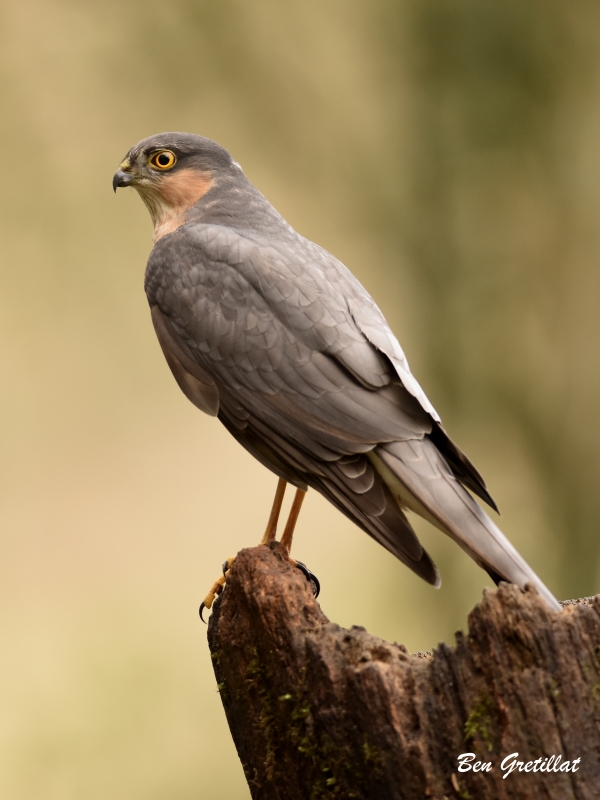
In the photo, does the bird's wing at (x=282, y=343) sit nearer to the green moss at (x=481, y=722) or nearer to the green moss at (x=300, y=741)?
the green moss at (x=300, y=741)

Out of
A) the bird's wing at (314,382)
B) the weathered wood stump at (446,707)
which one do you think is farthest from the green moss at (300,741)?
the bird's wing at (314,382)

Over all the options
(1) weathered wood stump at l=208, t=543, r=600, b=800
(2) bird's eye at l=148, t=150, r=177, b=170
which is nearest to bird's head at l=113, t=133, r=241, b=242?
(2) bird's eye at l=148, t=150, r=177, b=170

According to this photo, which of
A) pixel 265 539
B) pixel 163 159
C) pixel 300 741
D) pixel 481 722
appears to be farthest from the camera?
pixel 163 159

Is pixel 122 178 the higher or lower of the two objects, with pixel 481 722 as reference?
higher

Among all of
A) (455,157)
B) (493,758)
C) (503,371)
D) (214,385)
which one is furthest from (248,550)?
(455,157)

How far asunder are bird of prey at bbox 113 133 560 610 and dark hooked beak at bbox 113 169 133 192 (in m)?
0.32

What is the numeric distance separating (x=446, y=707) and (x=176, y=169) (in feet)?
7.10

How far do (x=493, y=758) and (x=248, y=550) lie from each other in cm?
85

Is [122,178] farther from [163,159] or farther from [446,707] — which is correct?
[446,707]

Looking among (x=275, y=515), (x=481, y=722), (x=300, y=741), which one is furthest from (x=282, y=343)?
(x=481, y=722)

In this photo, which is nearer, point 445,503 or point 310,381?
point 445,503

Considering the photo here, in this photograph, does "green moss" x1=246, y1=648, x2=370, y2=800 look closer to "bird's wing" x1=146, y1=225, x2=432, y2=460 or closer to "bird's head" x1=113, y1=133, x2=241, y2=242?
"bird's wing" x1=146, y1=225, x2=432, y2=460

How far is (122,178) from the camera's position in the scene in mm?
3080

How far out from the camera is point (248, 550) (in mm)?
2234
